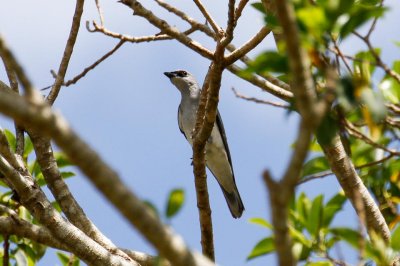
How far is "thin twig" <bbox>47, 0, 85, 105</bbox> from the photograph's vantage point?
5.64 metres

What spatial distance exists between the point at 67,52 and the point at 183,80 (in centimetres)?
561

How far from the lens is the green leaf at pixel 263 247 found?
3.97 m

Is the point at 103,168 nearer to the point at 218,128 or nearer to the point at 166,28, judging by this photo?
the point at 166,28

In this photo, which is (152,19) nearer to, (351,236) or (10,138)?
(10,138)

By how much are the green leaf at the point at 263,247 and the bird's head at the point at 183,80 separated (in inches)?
279

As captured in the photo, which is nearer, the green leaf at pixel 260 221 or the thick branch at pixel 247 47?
the green leaf at pixel 260 221

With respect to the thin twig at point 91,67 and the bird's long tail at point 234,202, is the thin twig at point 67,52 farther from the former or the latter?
the bird's long tail at point 234,202

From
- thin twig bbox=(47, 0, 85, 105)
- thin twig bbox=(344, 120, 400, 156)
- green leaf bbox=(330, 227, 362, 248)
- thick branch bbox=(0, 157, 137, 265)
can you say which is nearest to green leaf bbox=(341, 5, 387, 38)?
thin twig bbox=(344, 120, 400, 156)

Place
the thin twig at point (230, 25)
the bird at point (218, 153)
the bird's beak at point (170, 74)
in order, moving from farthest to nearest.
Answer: the bird's beak at point (170, 74) → the bird at point (218, 153) → the thin twig at point (230, 25)

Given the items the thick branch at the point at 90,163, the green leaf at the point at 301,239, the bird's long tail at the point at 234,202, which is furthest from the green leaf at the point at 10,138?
the bird's long tail at the point at 234,202

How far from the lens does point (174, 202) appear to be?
261 centimetres

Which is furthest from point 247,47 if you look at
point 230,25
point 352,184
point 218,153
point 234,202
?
point 218,153

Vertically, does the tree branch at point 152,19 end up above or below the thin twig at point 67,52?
below

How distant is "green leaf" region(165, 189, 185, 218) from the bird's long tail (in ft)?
23.1
